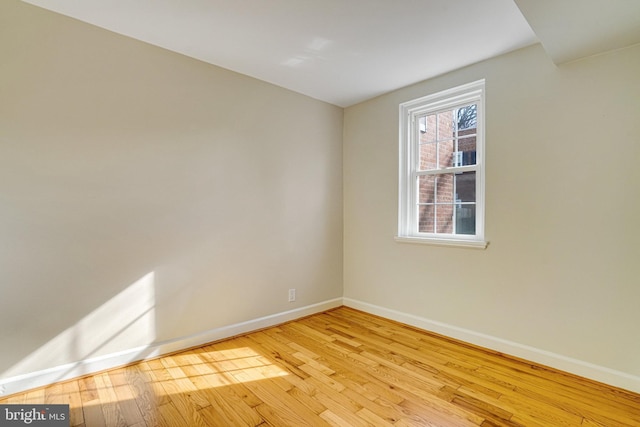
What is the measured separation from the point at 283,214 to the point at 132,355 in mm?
1764

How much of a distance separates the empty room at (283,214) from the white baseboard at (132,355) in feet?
0.05

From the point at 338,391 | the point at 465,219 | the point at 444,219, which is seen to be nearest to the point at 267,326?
the point at 338,391

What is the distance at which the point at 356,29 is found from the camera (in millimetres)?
2164

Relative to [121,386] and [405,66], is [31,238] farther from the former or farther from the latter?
[405,66]

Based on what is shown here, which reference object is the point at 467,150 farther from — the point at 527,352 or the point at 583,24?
the point at 527,352

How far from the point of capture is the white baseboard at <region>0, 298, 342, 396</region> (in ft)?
6.31

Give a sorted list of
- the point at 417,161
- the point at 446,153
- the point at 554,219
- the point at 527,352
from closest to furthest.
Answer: the point at 554,219 → the point at 527,352 → the point at 446,153 → the point at 417,161

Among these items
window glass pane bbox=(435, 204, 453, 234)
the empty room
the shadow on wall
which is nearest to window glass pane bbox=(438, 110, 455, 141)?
the empty room

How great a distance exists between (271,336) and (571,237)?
2.59 metres

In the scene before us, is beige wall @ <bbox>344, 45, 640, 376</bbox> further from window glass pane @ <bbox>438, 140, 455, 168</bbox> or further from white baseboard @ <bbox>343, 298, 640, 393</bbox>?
window glass pane @ <bbox>438, 140, 455, 168</bbox>

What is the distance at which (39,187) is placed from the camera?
1.98 meters

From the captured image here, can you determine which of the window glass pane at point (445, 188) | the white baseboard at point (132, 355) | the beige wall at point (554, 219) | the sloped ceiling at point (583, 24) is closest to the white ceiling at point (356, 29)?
the sloped ceiling at point (583, 24)

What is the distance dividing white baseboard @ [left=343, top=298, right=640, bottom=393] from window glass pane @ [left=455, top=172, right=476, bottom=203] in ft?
3.93

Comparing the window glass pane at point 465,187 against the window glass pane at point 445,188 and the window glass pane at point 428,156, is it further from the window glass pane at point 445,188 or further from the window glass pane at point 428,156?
the window glass pane at point 428,156
